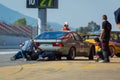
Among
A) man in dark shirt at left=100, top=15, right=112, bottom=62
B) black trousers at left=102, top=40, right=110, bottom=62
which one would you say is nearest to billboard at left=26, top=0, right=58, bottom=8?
man in dark shirt at left=100, top=15, right=112, bottom=62

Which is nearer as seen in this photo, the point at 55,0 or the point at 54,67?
the point at 54,67

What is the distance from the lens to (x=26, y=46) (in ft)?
75.5

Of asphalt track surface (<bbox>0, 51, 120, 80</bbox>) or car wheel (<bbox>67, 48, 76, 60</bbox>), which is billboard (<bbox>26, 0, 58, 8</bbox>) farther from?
asphalt track surface (<bbox>0, 51, 120, 80</bbox>)

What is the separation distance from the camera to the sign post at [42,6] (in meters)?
43.7

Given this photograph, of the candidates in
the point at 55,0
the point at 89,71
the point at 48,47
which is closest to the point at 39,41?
the point at 48,47

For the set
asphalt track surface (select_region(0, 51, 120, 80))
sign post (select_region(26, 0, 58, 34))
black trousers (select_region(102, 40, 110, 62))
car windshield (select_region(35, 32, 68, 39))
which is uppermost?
sign post (select_region(26, 0, 58, 34))

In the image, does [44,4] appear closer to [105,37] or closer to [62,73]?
[105,37]

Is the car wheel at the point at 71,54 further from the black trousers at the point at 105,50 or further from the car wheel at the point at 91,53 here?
the black trousers at the point at 105,50

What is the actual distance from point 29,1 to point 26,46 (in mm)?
23061

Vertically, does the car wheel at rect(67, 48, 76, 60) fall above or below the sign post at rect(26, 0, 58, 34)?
below

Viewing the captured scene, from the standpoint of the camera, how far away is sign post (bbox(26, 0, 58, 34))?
43688 millimetres

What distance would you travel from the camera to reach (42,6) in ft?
143

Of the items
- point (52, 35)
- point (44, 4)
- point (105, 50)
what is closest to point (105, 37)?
point (105, 50)

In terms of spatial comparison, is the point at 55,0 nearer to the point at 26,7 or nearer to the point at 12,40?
the point at 26,7
